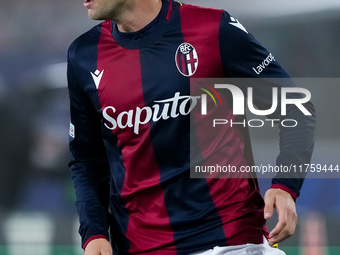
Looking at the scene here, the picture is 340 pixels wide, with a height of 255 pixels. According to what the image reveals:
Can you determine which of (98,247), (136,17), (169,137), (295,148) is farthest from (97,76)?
(295,148)

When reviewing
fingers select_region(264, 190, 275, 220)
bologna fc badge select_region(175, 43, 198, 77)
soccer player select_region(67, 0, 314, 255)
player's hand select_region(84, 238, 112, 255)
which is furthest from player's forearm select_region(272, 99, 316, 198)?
player's hand select_region(84, 238, 112, 255)

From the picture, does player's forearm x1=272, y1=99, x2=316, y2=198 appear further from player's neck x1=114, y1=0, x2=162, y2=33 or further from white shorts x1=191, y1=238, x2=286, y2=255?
player's neck x1=114, y1=0, x2=162, y2=33

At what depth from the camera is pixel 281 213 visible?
1673mm

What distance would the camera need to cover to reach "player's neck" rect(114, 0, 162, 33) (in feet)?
6.81

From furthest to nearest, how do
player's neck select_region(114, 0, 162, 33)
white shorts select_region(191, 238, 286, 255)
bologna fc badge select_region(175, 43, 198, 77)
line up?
player's neck select_region(114, 0, 162, 33)
bologna fc badge select_region(175, 43, 198, 77)
white shorts select_region(191, 238, 286, 255)

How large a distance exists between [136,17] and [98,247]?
27.5 inches

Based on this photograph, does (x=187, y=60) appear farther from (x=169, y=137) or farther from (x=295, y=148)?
(x=295, y=148)

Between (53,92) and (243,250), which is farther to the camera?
(53,92)

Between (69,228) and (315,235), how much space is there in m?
1.65

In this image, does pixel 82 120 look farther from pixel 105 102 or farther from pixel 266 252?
pixel 266 252

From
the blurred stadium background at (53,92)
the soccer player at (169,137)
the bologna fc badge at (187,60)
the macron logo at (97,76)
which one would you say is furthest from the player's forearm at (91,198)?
the blurred stadium background at (53,92)

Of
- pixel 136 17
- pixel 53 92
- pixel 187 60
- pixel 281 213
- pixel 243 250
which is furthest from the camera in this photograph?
pixel 53 92

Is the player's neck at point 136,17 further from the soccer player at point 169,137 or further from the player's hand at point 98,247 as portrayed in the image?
the player's hand at point 98,247

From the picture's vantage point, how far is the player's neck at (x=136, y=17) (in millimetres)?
2074
